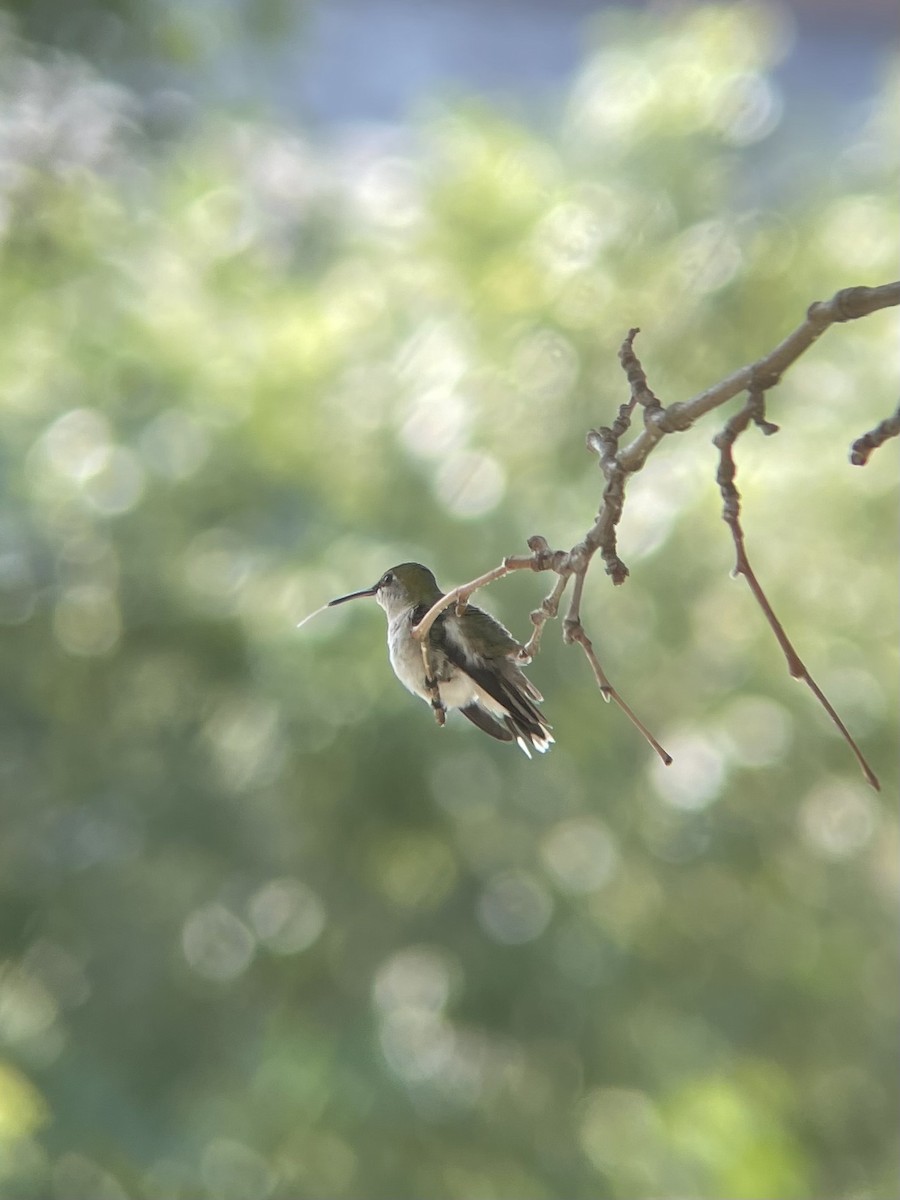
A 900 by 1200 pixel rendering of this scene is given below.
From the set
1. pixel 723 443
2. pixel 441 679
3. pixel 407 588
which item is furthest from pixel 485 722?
pixel 723 443

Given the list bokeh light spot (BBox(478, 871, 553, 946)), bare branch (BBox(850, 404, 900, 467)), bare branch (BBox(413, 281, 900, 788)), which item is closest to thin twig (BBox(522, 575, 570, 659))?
bare branch (BBox(413, 281, 900, 788))

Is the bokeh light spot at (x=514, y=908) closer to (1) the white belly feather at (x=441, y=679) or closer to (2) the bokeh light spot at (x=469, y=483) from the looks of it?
(2) the bokeh light spot at (x=469, y=483)

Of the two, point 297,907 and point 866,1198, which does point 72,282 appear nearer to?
point 297,907

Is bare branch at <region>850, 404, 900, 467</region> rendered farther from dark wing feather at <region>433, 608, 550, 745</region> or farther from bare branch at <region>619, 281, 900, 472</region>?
dark wing feather at <region>433, 608, 550, 745</region>

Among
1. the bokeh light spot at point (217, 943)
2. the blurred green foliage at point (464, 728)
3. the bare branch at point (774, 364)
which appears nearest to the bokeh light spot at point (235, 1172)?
the blurred green foliage at point (464, 728)

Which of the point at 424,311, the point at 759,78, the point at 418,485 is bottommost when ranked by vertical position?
the point at 418,485

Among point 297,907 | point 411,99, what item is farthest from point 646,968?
point 411,99
